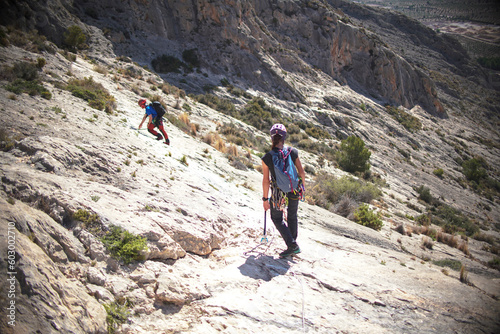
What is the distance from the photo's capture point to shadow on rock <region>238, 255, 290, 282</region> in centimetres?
363

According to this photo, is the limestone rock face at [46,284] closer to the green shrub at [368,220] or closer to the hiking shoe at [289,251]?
the hiking shoe at [289,251]

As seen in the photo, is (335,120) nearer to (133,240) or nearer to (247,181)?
(247,181)

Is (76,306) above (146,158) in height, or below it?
below

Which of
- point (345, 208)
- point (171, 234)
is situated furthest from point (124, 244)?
point (345, 208)

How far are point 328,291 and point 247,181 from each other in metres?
5.61

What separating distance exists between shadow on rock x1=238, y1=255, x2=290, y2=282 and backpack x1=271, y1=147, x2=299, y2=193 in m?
1.14

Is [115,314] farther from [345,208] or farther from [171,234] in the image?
[345,208]

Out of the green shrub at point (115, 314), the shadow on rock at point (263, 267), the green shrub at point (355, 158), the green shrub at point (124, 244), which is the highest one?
the green shrub at point (355, 158)

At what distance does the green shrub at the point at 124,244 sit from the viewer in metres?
2.92

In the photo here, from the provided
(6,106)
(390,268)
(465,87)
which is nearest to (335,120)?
(390,268)

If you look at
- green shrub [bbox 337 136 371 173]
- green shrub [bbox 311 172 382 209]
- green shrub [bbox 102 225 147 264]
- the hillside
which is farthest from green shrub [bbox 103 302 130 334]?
green shrub [bbox 337 136 371 173]

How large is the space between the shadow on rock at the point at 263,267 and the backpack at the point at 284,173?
114 cm

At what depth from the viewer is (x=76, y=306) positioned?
2.15 meters

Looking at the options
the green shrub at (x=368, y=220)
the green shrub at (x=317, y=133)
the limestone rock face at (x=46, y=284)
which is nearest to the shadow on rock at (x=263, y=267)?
the limestone rock face at (x=46, y=284)
